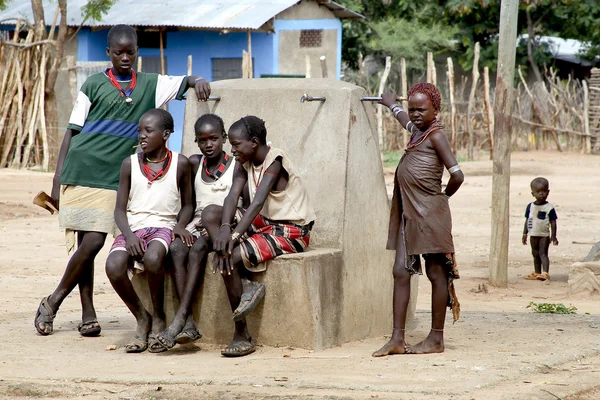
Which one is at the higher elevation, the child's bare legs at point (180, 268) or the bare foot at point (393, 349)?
the child's bare legs at point (180, 268)

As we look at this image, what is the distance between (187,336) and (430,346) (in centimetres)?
127

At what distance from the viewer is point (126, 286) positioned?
17.0 feet

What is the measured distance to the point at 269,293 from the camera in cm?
514

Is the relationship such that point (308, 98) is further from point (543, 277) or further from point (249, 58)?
point (249, 58)

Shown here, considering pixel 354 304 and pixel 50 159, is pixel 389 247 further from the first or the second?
pixel 50 159

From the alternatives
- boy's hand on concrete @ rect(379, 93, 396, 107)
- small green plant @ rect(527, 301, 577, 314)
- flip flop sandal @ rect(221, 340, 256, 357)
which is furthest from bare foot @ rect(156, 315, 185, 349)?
small green plant @ rect(527, 301, 577, 314)

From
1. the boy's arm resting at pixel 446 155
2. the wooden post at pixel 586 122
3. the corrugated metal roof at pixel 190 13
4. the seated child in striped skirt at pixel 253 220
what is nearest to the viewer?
the boy's arm resting at pixel 446 155

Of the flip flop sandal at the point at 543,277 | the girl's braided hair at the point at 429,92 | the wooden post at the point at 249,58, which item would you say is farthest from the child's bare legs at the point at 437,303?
the wooden post at the point at 249,58

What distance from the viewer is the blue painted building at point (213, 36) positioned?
19.5 meters

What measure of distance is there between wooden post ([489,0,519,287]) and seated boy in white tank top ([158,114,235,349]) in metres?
3.51

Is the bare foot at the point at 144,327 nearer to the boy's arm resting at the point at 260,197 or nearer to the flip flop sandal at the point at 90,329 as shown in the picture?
the flip flop sandal at the point at 90,329

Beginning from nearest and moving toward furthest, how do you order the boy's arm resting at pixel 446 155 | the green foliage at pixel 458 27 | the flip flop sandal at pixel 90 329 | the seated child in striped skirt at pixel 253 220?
the boy's arm resting at pixel 446 155 → the seated child in striped skirt at pixel 253 220 → the flip flop sandal at pixel 90 329 → the green foliage at pixel 458 27

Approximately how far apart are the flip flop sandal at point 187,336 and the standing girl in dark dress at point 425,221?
95cm

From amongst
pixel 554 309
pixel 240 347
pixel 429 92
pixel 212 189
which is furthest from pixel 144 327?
pixel 554 309
